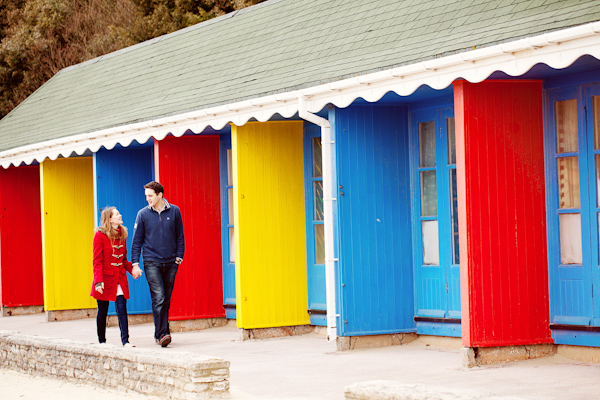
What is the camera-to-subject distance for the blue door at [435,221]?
9781mm

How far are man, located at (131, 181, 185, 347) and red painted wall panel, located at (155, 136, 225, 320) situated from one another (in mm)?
1712

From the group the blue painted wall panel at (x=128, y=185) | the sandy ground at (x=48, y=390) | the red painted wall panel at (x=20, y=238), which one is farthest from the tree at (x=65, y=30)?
the sandy ground at (x=48, y=390)

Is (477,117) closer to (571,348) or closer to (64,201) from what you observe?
(571,348)

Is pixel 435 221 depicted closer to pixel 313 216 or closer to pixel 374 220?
pixel 374 220

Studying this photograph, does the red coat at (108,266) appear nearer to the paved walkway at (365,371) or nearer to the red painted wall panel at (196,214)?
the paved walkway at (365,371)

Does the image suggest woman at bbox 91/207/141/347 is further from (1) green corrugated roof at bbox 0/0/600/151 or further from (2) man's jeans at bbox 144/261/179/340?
(1) green corrugated roof at bbox 0/0/600/151

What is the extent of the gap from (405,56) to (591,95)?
1.69 metres

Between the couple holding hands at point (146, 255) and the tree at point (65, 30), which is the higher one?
the tree at point (65, 30)

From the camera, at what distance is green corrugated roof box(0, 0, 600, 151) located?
8305mm

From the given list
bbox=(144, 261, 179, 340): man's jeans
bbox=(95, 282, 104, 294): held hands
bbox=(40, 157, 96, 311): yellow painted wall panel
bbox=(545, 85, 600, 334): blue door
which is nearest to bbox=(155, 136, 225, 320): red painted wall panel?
bbox=(144, 261, 179, 340): man's jeans

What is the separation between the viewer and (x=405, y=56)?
8641mm

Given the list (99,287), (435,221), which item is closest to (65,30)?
(99,287)

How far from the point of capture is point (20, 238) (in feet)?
56.1

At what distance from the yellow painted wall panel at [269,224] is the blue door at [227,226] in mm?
1610
